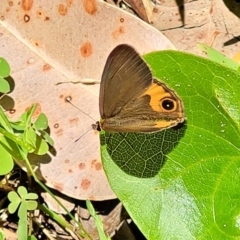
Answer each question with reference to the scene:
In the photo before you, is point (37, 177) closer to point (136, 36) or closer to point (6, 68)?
point (6, 68)

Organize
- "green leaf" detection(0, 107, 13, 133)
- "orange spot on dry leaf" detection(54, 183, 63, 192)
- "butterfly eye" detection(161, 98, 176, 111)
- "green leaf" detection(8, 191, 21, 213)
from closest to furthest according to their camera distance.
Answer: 1. "butterfly eye" detection(161, 98, 176, 111)
2. "green leaf" detection(0, 107, 13, 133)
3. "green leaf" detection(8, 191, 21, 213)
4. "orange spot on dry leaf" detection(54, 183, 63, 192)

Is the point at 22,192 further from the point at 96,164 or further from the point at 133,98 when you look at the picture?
the point at 133,98

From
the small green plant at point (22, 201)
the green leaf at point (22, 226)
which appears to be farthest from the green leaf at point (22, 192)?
the green leaf at point (22, 226)

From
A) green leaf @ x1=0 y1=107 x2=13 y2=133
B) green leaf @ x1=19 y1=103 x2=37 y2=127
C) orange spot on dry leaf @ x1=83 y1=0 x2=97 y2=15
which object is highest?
orange spot on dry leaf @ x1=83 y1=0 x2=97 y2=15

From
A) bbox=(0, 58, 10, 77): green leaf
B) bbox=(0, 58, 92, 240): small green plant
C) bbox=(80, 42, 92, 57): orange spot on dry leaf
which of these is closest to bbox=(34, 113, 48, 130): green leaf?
bbox=(0, 58, 92, 240): small green plant

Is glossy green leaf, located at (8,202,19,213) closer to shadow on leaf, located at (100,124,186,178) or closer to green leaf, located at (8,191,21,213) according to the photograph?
green leaf, located at (8,191,21,213)

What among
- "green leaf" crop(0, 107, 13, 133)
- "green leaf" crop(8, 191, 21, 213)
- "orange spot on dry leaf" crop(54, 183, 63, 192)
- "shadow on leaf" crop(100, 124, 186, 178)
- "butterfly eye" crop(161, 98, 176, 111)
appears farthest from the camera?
"orange spot on dry leaf" crop(54, 183, 63, 192)

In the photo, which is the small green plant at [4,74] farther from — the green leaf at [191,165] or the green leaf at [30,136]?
the green leaf at [191,165]

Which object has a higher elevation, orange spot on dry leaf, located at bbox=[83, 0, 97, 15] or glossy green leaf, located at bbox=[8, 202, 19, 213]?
orange spot on dry leaf, located at bbox=[83, 0, 97, 15]
